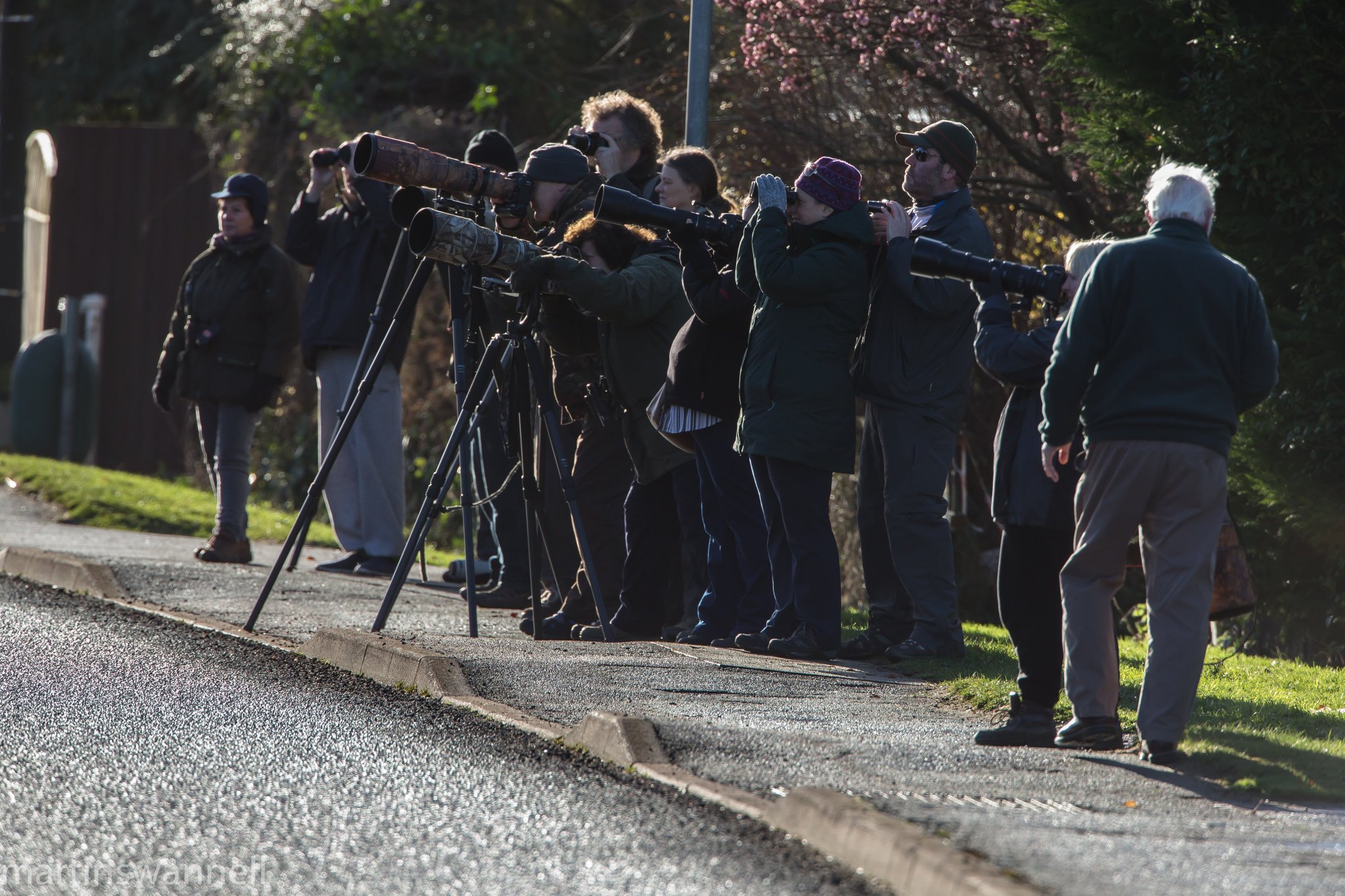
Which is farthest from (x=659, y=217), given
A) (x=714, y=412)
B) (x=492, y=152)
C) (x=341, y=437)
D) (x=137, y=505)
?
(x=137, y=505)

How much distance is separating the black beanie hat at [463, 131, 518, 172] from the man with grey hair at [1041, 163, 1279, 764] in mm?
3849

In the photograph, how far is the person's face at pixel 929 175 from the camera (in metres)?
Answer: 6.64

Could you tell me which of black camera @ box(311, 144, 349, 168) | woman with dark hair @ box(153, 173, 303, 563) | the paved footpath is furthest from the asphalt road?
woman with dark hair @ box(153, 173, 303, 563)

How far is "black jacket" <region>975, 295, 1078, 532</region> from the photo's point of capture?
16.8ft

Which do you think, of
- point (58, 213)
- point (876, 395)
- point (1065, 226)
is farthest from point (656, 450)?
point (58, 213)

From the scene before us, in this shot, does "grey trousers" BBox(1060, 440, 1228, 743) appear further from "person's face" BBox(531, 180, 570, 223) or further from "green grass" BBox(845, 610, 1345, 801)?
"person's face" BBox(531, 180, 570, 223)

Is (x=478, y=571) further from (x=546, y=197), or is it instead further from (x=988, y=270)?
(x=988, y=270)

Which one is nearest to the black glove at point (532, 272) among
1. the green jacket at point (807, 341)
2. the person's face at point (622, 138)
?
the green jacket at point (807, 341)

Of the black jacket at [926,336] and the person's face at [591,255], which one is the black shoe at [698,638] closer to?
the black jacket at [926,336]

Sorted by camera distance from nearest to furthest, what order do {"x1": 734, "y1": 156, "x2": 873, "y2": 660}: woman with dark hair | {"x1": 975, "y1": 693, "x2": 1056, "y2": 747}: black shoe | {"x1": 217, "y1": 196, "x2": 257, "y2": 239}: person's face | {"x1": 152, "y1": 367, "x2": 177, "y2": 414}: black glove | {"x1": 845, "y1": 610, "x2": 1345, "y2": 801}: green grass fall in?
{"x1": 845, "y1": 610, "x2": 1345, "y2": 801}: green grass → {"x1": 975, "y1": 693, "x2": 1056, "y2": 747}: black shoe → {"x1": 734, "y1": 156, "x2": 873, "y2": 660}: woman with dark hair → {"x1": 217, "y1": 196, "x2": 257, "y2": 239}: person's face → {"x1": 152, "y1": 367, "x2": 177, "y2": 414}: black glove

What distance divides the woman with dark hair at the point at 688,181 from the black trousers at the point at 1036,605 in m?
2.18

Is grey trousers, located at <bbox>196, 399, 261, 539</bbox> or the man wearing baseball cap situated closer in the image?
the man wearing baseball cap

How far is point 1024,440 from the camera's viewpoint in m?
5.19

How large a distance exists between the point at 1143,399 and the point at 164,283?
14.5 m
